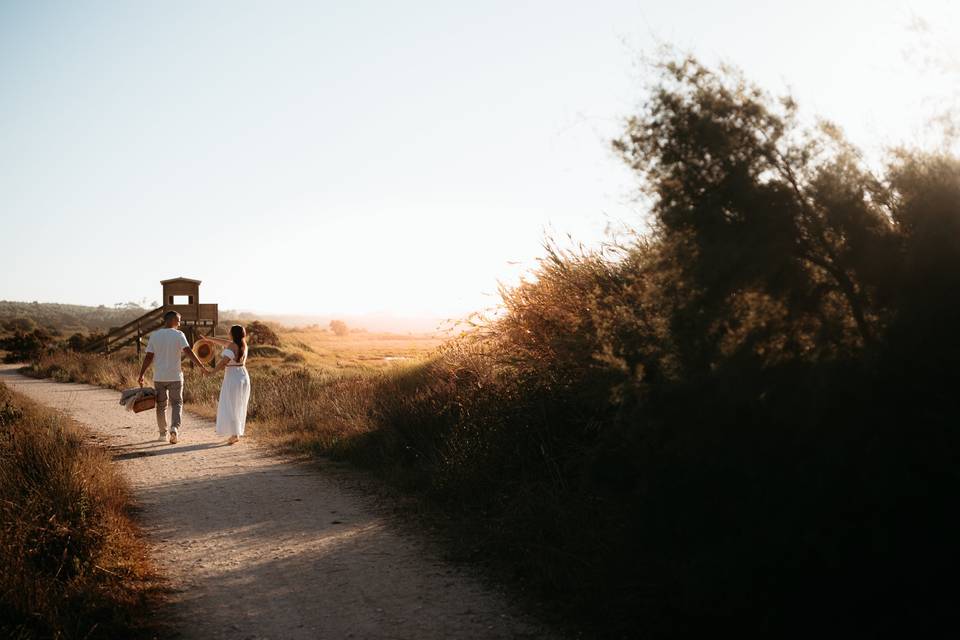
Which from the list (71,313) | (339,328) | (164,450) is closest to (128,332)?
(164,450)

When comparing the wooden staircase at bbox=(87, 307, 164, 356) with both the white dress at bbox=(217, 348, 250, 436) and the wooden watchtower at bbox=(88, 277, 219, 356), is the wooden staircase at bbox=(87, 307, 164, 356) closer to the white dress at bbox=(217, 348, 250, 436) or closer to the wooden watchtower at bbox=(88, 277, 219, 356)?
the wooden watchtower at bbox=(88, 277, 219, 356)

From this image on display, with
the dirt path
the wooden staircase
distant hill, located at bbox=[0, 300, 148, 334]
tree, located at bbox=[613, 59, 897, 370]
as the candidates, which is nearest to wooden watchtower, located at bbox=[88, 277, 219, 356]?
the wooden staircase

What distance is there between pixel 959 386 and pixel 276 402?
14.8 metres

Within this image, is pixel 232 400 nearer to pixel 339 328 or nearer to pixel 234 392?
pixel 234 392

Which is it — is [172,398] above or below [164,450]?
above

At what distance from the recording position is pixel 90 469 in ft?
26.1

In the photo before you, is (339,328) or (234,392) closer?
(234,392)

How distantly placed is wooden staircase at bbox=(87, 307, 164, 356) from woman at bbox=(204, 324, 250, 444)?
92.2 ft

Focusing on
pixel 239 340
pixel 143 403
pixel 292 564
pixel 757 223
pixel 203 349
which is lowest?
pixel 292 564

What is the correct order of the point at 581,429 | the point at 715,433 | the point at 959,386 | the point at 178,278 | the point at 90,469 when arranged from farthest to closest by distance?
the point at 178,278 < the point at 90,469 < the point at 581,429 < the point at 715,433 < the point at 959,386

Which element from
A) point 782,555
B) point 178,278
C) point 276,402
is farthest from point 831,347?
point 178,278

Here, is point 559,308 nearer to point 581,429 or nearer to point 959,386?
point 581,429

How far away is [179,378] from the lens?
13.1m

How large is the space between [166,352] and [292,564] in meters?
7.85
